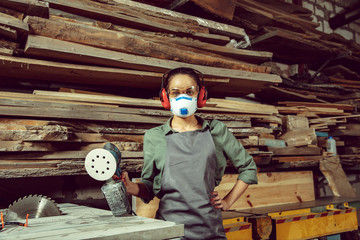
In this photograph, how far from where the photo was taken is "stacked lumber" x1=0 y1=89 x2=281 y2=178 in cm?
243

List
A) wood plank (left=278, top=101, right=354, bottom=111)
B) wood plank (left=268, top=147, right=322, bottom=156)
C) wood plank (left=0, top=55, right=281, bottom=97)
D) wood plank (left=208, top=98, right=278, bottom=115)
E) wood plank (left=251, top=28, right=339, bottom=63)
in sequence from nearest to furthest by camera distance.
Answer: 1. wood plank (left=0, top=55, right=281, bottom=97)
2. wood plank (left=208, top=98, right=278, bottom=115)
3. wood plank (left=268, top=147, right=322, bottom=156)
4. wood plank (left=251, top=28, right=339, bottom=63)
5. wood plank (left=278, top=101, right=354, bottom=111)

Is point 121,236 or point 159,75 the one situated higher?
point 159,75

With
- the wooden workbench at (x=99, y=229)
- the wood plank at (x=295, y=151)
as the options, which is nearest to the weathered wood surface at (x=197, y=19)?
the wood plank at (x=295, y=151)

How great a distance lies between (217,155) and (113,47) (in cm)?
137

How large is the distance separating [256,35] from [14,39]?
330cm

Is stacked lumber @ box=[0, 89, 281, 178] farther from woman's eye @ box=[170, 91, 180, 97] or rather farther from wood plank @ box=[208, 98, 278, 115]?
woman's eye @ box=[170, 91, 180, 97]

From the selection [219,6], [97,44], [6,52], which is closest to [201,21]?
[219,6]

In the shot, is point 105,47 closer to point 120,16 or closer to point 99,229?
point 120,16

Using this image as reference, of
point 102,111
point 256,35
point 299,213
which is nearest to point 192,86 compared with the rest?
point 102,111

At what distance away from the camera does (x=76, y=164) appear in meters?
2.58

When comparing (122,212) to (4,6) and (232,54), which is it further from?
(232,54)

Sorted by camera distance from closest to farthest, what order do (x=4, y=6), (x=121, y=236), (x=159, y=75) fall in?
1. (x=121, y=236)
2. (x=4, y=6)
3. (x=159, y=75)

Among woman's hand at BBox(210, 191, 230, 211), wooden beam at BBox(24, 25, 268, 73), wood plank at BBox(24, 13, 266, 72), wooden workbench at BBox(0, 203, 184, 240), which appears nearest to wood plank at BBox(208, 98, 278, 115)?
wooden beam at BBox(24, 25, 268, 73)

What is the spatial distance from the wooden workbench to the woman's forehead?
34.9 inches
